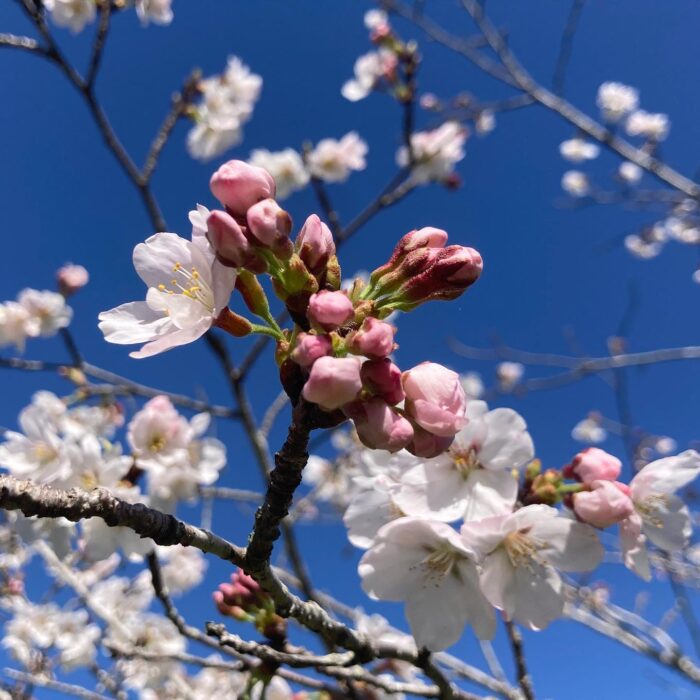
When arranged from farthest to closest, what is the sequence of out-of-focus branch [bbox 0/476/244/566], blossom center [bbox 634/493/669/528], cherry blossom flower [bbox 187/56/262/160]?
1. cherry blossom flower [bbox 187/56/262/160]
2. blossom center [bbox 634/493/669/528]
3. out-of-focus branch [bbox 0/476/244/566]

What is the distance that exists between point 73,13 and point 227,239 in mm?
3314

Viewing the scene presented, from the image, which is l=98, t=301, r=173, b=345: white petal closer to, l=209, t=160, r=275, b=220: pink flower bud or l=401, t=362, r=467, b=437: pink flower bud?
l=209, t=160, r=275, b=220: pink flower bud

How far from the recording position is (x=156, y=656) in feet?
7.16

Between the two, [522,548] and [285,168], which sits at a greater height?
[285,168]

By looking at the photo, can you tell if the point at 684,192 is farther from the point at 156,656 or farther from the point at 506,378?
the point at 506,378

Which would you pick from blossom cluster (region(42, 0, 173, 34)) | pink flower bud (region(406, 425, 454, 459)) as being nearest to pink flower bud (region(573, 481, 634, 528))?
pink flower bud (region(406, 425, 454, 459))

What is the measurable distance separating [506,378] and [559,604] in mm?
9551

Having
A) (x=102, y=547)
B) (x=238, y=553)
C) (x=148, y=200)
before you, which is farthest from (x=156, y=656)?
(x=148, y=200)

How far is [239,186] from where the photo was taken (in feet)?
3.53

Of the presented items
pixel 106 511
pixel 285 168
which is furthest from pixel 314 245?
pixel 285 168

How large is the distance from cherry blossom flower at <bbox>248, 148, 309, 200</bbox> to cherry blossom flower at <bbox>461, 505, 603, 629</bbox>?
4469 millimetres

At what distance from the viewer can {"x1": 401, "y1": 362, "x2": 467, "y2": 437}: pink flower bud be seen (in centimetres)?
101

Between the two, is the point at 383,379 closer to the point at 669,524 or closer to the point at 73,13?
the point at 669,524

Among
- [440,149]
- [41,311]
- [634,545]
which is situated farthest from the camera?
[440,149]
